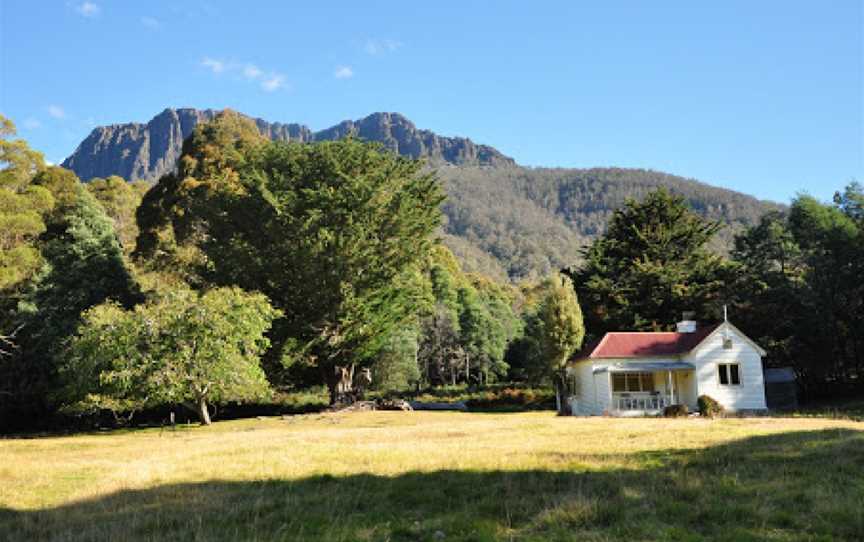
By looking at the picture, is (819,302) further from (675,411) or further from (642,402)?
(675,411)

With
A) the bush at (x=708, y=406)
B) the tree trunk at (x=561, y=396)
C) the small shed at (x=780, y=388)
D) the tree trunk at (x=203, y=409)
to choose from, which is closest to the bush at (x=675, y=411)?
the bush at (x=708, y=406)

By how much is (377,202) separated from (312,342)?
8.46m

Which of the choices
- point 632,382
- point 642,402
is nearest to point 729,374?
point 642,402

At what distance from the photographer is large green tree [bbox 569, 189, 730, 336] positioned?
4228 centimetres

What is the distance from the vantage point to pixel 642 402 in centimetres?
3306

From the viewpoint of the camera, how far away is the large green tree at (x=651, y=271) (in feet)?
139

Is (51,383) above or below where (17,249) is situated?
below

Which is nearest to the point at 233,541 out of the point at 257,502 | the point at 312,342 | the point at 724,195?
the point at 257,502

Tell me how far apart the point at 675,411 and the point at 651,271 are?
1348cm

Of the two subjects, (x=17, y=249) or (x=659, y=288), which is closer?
(x=17, y=249)

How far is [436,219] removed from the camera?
38.3m

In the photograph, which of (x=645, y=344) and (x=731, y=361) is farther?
(x=645, y=344)

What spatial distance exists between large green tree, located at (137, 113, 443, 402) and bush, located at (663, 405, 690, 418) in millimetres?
15353

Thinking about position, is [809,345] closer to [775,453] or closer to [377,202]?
[377,202]
